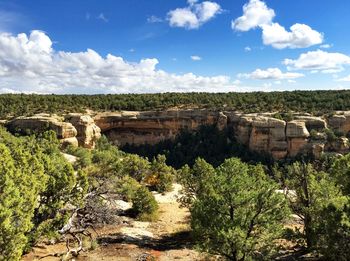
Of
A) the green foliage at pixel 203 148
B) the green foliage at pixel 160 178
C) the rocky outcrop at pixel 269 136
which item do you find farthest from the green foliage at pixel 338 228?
the rocky outcrop at pixel 269 136

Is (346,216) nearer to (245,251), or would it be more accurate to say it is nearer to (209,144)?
(245,251)

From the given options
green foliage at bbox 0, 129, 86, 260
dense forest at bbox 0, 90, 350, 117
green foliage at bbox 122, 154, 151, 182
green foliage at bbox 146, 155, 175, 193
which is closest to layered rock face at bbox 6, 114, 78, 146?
dense forest at bbox 0, 90, 350, 117

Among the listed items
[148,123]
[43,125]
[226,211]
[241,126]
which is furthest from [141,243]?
[148,123]

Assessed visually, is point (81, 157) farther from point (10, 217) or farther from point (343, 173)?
point (10, 217)

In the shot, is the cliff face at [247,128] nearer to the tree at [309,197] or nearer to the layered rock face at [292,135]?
the layered rock face at [292,135]

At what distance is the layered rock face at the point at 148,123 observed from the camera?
333 feet

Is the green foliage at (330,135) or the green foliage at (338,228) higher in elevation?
the green foliage at (338,228)

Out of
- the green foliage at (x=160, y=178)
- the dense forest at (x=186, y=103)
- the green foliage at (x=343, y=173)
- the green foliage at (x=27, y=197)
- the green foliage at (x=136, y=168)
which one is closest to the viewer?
the green foliage at (x=27, y=197)

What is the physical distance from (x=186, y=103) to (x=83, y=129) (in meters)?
32.6

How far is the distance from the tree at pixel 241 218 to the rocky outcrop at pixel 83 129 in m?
66.9

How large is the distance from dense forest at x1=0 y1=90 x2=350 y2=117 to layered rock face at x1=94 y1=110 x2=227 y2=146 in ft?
14.7

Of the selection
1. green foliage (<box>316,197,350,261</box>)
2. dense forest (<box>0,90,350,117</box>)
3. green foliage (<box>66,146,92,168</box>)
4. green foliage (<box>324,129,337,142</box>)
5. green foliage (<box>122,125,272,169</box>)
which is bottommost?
green foliage (<box>122,125,272,169</box>)

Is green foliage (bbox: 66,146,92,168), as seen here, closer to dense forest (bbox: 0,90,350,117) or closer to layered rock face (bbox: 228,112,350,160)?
dense forest (bbox: 0,90,350,117)

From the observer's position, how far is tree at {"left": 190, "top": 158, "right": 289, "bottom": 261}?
74.1 feet
